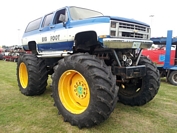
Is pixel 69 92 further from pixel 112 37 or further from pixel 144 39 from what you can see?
pixel 144 39

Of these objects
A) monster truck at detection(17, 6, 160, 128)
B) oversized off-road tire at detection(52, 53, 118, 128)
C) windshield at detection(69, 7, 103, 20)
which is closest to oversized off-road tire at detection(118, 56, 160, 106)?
monster truck at detection(17, 6, 160, 128)

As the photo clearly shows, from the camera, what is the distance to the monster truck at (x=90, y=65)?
9.55 feet

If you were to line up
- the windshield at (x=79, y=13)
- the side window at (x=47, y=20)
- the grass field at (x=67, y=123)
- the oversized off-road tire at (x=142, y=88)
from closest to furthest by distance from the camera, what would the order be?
1. the grass field at (x=67, y=123)
2. the oversized off-road tire at (x=142, y=88)
3. the windshield at (x=79, y=13)
4. the side window at (x=47, y=20)

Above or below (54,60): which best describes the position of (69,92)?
below

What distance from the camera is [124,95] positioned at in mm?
4453

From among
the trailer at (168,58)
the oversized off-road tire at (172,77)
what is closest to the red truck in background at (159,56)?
the trailer at (168,58)

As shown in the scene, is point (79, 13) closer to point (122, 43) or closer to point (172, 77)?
point (122, 43)

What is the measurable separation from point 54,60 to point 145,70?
263 cm

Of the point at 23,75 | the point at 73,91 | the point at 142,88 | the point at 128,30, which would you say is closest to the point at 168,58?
the point at 142,88

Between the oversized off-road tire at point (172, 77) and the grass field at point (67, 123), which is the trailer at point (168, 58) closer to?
the oversized off-road tire at point (172, 77)

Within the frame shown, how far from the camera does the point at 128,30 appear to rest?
11.5 ft

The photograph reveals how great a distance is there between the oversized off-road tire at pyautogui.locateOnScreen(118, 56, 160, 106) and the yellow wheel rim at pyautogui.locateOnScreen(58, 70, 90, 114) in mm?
1423

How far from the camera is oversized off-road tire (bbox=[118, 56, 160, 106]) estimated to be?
13.0ft

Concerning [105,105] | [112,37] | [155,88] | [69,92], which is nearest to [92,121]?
[105,105]
